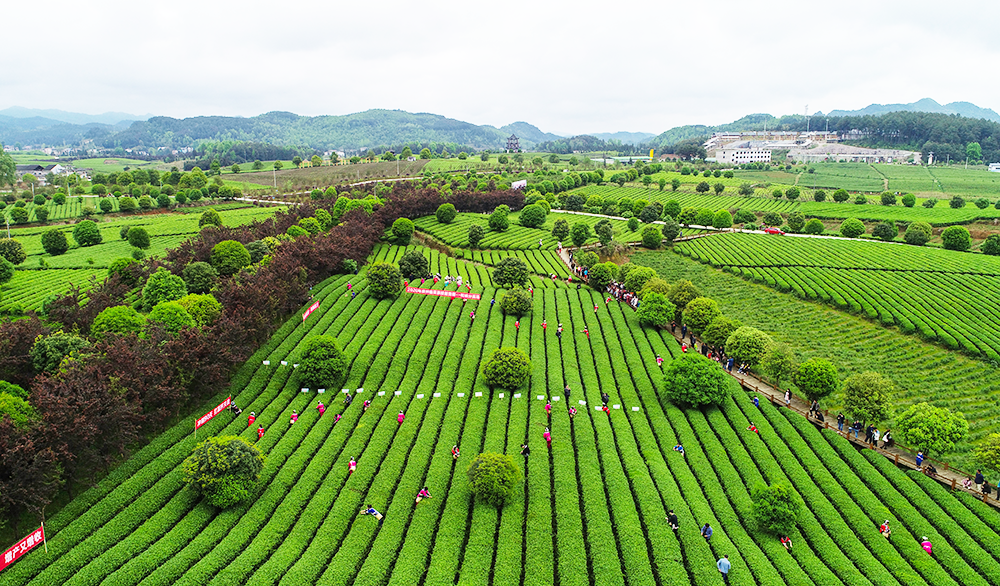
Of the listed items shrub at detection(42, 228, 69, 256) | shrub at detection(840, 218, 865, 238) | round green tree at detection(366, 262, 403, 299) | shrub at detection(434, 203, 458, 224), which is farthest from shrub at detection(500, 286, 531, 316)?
shrub at detection(840, 218, 865, 238)

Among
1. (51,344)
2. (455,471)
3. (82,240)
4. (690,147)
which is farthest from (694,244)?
(690,147)

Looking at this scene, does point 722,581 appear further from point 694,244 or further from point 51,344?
point 694,244

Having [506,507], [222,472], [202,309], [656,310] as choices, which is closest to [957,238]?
[656,310]

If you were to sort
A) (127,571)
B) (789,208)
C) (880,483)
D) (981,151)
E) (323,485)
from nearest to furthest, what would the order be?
(127,571) < (323,485) < (880,483) < (789,208) < (981,151)

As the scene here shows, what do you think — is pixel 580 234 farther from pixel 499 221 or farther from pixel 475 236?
pixel 475 236

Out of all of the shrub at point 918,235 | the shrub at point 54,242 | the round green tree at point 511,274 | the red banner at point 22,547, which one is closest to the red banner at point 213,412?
the red banner at point 22,547

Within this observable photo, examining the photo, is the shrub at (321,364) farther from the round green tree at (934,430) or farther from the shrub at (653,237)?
the shrub at (653,237)

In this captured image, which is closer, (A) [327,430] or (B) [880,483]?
(B) [880,483]
